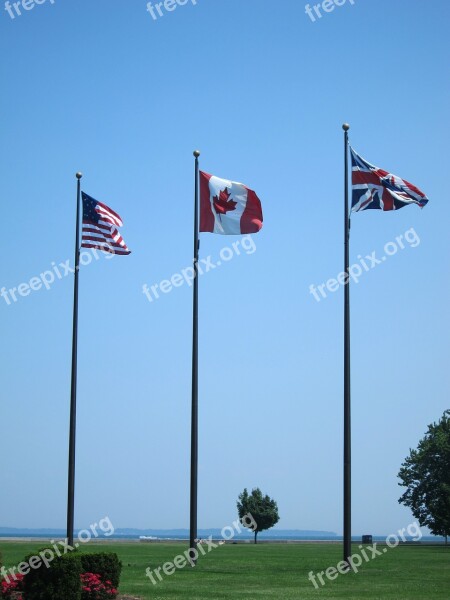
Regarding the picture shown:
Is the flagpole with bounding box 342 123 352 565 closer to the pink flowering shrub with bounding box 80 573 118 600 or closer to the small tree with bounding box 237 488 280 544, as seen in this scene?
the pink flowering shrub with bounding box 80 573 118 600

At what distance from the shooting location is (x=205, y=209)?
32344mm

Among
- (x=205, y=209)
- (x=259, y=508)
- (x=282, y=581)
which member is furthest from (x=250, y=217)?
(x=259, y=508)

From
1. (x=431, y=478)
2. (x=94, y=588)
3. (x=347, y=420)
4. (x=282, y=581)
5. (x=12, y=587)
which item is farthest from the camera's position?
(x=431, y=478)

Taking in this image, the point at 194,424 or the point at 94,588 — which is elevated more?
the point at 194,424

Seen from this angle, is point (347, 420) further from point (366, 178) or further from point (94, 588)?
point (94, 588)

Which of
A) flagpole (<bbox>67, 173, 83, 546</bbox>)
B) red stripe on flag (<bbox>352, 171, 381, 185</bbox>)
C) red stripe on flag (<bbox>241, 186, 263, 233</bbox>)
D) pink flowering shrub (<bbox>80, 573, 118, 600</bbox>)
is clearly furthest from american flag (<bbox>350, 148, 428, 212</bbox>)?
pink flowering shrub (<bbox>80, 573, 118, 600</bbox>)

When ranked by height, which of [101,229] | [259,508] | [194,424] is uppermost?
[101,229]

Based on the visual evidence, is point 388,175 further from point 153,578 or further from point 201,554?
point 201,554

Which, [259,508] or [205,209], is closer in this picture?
[205,209]

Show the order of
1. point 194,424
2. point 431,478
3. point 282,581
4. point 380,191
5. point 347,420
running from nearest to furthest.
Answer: point 282,581 < point 347,420 < point 194,424 < point 380,191 < point 431,478

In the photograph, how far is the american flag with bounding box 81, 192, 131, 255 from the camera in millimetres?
33500

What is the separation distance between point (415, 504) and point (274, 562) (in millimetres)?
38622

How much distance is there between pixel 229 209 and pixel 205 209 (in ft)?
2.65

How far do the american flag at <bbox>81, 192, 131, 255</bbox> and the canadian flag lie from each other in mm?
3201
